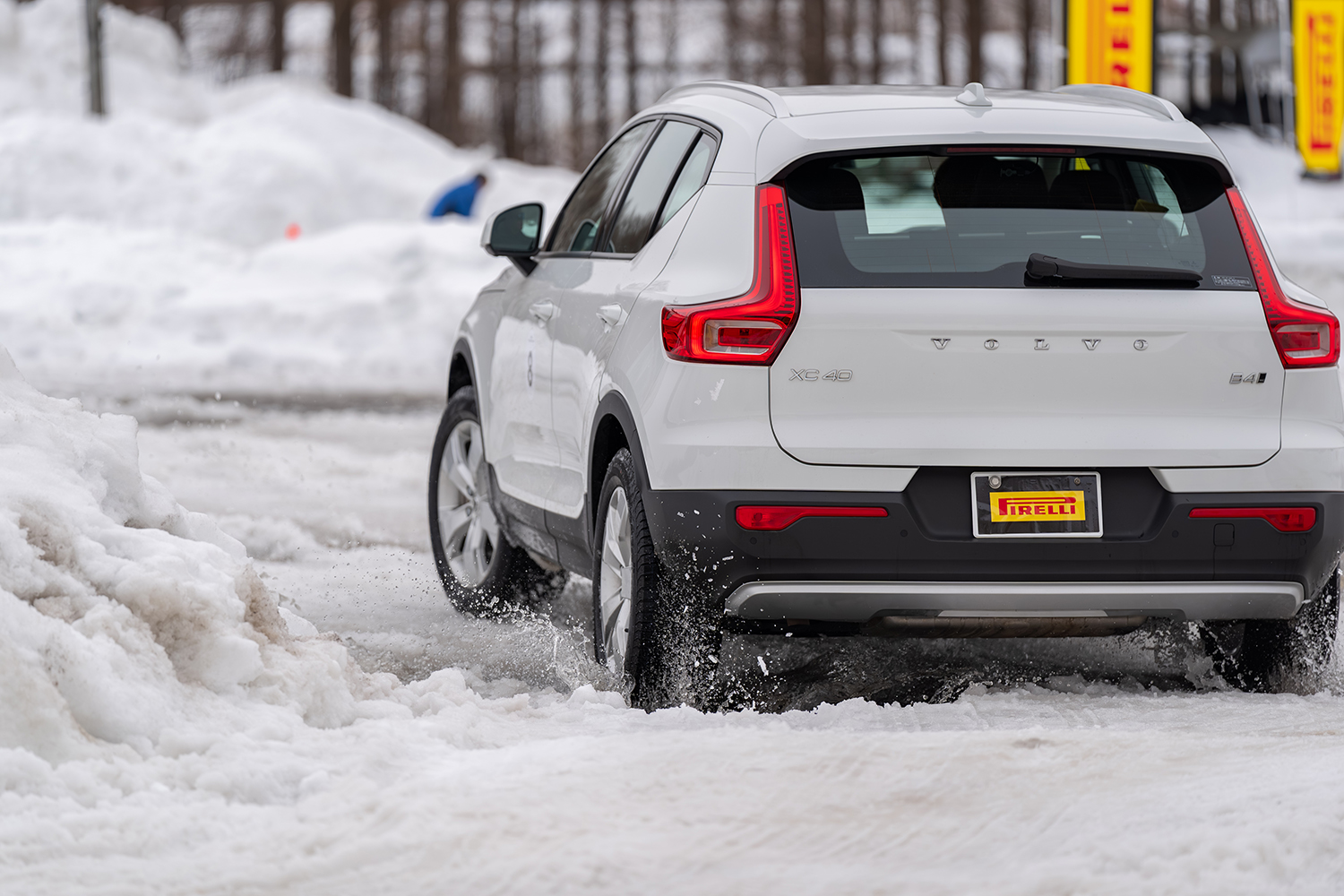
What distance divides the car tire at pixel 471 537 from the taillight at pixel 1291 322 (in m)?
3.01

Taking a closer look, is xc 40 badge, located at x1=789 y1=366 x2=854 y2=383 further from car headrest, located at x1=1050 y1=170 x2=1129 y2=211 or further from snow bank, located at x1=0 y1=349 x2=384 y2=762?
snow bank, located at x1=0 y1=349 x2=384 y2=762

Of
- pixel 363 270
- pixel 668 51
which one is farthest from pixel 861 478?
pixel 668 51

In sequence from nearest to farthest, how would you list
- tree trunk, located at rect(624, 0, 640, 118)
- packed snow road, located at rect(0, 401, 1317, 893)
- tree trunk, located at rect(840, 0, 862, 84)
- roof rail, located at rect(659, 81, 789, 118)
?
packed snow road, located at rect(0, 401, 1317, 893) < roof rail, located at rect(659, 81, 789, 118) < tree trunk, located at rect(840, 0, 862, 84) < tree trunk, located at rect(624, 0, 640, 118)

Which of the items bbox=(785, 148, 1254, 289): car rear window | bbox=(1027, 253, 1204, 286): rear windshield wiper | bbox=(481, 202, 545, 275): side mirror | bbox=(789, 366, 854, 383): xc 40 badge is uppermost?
bbox=(785, 148, 1254, 289): car rear window

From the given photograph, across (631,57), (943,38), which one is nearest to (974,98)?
(943,38)

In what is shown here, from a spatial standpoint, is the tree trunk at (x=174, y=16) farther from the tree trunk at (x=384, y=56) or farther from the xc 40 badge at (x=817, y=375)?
→ the xc 40 badge at (x=817, y=375)

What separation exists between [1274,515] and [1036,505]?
67cm

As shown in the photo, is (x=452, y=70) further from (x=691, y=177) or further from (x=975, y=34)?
(x=691, y=177)

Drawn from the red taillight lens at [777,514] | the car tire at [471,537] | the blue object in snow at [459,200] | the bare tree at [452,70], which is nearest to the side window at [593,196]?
the car tire at [471,537]

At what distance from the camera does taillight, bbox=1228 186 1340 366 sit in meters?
4.88

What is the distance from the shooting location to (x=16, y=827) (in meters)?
3.60

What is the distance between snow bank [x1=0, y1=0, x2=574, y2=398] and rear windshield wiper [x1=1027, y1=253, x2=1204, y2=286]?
37.7 feet

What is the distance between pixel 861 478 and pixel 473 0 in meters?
51.3

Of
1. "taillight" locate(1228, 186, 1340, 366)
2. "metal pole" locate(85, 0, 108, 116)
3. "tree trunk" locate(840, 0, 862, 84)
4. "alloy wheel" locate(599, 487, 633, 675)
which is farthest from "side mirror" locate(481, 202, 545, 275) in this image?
"tree trunk" locate(840, 0, 862, 84)
